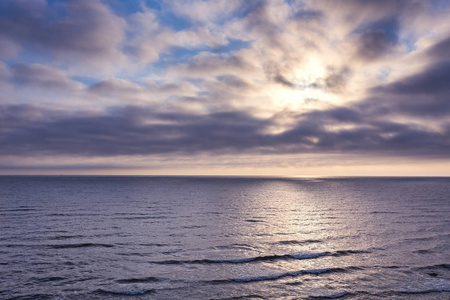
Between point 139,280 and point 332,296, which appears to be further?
point 139,280

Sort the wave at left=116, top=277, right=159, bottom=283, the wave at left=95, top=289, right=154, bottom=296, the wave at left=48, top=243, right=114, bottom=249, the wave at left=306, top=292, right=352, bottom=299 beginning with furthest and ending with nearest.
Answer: the wave at left=48, top=243, right=114, bottom=249 → the wave at left=116, top=277, right=159, bottom=283 → the wave at left=95, top=289, right=154, bottom=296 → the wave at left=306, top=292, right=352, bottom=299

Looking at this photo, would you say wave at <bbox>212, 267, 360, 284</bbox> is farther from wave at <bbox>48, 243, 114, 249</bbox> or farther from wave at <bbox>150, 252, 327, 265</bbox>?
wave at <bbox>48, 243, 114, 249</bbox>

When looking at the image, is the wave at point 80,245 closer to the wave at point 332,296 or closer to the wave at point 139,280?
the wave at point 139,280

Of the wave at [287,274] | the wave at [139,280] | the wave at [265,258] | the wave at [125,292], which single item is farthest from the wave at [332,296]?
the wave at [139,280]

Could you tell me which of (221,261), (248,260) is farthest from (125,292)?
(248,260)

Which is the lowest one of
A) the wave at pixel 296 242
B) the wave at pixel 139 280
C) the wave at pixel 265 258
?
the wave at pixel 296 242

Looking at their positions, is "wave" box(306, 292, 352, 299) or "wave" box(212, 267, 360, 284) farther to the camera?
"wave" box(212, 267, 360, 284)

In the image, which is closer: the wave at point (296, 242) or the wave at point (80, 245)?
the wave at point (80, 245)

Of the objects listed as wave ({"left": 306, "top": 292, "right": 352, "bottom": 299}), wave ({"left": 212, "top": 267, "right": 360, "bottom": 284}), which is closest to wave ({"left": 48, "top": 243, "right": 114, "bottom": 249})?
wave ({"left": 212, "top": 267, "right": 360, "bottom": 284})

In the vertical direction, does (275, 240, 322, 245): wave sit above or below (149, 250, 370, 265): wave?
below

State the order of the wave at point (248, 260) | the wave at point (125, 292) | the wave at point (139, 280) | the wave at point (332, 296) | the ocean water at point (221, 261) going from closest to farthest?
the wave at point (332, 296), the wave at point (125, 292), the ocean water at point (221, 261), the wave at point (139, 280), the wave at point (248, 260)

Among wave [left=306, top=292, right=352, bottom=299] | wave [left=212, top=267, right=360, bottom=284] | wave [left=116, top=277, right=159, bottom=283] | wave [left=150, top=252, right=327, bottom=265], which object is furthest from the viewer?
wave [left=150, top=252, right=327, bottom=265]

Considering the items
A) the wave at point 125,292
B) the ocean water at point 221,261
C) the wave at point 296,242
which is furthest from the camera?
the wave at point 296,242

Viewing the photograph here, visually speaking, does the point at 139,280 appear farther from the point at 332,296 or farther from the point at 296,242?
the point at 296,242
